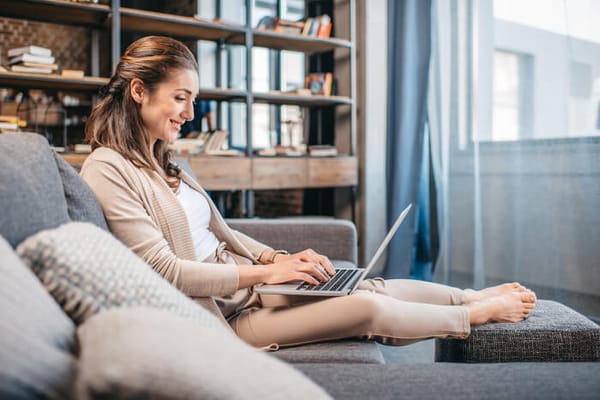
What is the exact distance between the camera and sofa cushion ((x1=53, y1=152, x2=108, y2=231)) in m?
1.15

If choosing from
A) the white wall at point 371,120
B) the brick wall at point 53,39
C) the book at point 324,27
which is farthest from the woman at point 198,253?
the brick wall at point 53,39

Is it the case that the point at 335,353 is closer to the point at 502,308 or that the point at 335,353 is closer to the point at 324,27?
the point at 502,308

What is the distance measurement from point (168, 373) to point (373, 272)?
10.9ft

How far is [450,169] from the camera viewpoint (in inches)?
135

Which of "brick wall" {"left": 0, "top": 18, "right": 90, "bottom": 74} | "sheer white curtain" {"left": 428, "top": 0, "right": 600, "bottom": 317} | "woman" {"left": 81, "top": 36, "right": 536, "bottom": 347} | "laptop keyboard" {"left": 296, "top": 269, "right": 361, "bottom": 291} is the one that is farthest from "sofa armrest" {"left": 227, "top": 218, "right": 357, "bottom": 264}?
"brick wall" {"left": 0, "top": 18, "right": 90, "bottom": 74}

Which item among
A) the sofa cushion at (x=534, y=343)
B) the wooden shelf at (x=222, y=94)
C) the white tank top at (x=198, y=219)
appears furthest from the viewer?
the wooden shelf at (x=222, y=94)

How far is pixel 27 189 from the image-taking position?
2.97 feet

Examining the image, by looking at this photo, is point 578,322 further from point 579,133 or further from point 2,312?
point 579,133

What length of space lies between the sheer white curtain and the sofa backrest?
2.38m

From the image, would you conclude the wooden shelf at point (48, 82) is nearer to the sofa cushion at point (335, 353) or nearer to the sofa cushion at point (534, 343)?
the sofa cushion at point (335, 353)

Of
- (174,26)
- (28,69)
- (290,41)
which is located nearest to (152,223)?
(28,69)

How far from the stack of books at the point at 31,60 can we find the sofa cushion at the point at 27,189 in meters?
2.03

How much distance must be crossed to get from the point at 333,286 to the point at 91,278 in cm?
71

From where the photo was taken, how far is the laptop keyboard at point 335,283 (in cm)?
130
